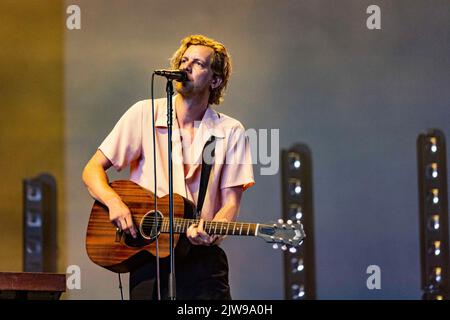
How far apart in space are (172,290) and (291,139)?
6.08ft

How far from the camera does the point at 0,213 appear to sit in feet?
19.3

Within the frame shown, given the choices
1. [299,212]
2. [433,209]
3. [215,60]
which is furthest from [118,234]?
[433,209]

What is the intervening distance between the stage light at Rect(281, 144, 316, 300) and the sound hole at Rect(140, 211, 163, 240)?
1181 millimetres

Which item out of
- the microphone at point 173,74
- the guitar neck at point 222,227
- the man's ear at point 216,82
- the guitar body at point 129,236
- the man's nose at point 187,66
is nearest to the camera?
the microphone at point 173,74

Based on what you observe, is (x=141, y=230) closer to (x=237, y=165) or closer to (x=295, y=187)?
(x=237, y=165)

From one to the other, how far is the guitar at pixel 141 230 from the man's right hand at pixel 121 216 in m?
0.04

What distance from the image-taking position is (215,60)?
16.5 ft

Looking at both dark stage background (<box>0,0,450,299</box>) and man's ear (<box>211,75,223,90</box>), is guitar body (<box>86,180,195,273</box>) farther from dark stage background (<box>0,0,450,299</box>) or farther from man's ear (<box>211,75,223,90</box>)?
dark stage background (<box>0,0,450,299</box>)

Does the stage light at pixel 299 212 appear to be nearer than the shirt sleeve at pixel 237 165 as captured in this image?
No

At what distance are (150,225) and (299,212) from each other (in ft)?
4.22

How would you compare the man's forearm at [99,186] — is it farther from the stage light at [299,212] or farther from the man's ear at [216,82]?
the stage light at [299,212]

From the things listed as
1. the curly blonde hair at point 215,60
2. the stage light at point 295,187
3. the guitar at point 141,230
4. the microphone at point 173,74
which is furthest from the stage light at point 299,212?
the microphone at point 173,74

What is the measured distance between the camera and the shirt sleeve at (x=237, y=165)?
4941 millimetres
